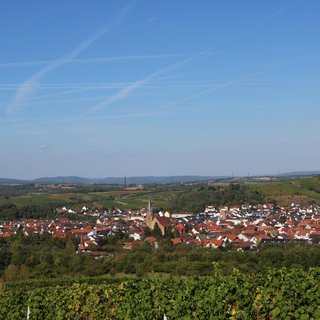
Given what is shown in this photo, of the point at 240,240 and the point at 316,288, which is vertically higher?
the point at 316,288

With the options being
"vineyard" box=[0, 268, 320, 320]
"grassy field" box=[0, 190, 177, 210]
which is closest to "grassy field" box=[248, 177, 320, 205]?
"grassy field" box=[0, 190, 177, 210]

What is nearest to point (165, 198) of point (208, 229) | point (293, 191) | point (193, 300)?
point (293, 191)

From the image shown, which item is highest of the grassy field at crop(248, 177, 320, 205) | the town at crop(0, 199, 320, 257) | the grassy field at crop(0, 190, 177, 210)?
the grassy field at crop(248, 177, 320, 205)

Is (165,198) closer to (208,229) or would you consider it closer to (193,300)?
(208,229)

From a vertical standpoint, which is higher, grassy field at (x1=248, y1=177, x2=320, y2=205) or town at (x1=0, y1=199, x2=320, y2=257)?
grassy field at (x1=248, y1=177, x2=320, y2=205)

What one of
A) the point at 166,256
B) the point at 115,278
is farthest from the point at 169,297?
the point at 166,256

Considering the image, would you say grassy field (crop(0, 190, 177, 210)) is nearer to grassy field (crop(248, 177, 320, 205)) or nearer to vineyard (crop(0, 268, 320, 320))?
grassy field (crop(248, 177, 320, 205))

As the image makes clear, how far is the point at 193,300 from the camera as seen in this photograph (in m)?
10.5

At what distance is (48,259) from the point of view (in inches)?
1809

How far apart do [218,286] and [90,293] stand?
4.53m

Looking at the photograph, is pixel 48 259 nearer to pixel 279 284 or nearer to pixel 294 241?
pixel 294 241

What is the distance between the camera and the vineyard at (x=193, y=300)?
8859mm

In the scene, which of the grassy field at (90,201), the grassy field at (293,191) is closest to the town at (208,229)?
the grassy field at (293,191)

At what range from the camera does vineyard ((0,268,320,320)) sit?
29.1 ft
